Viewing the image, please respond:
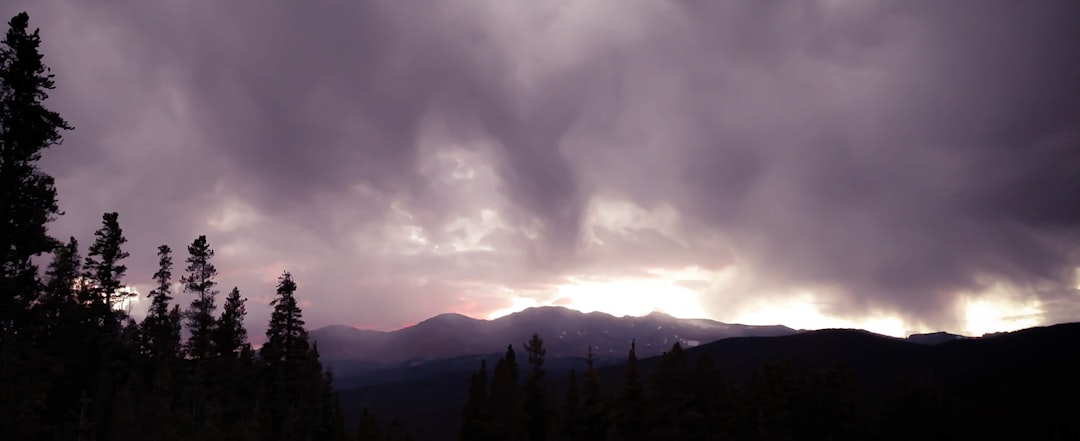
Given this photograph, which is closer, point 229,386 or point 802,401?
point 229,386

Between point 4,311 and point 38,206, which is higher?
point 38,206

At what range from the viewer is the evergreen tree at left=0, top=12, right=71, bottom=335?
79.8 ft

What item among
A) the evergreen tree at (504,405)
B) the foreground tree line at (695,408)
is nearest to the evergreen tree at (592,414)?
the foreground tree line at (695,408)

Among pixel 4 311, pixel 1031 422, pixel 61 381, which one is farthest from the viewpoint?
pixel 1031 422

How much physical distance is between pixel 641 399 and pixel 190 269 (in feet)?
152

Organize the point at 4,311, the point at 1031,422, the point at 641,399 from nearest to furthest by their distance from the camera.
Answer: the point at 4,311 < the point at 641,399 < the point at 1031,422

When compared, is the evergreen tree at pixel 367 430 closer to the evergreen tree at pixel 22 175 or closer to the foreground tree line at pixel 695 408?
the foreground tree line at pixel 695 408

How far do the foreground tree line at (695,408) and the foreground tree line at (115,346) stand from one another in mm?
18640

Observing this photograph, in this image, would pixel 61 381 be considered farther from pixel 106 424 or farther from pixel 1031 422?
pixel 1031 422

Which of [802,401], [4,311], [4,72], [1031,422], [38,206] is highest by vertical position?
[4,72]

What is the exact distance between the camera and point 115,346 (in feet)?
189

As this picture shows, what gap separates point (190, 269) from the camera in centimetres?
6025

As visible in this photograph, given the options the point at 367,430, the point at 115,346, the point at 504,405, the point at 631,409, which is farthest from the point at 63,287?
the point at 631,409

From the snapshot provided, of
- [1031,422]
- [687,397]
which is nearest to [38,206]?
[687,397]
